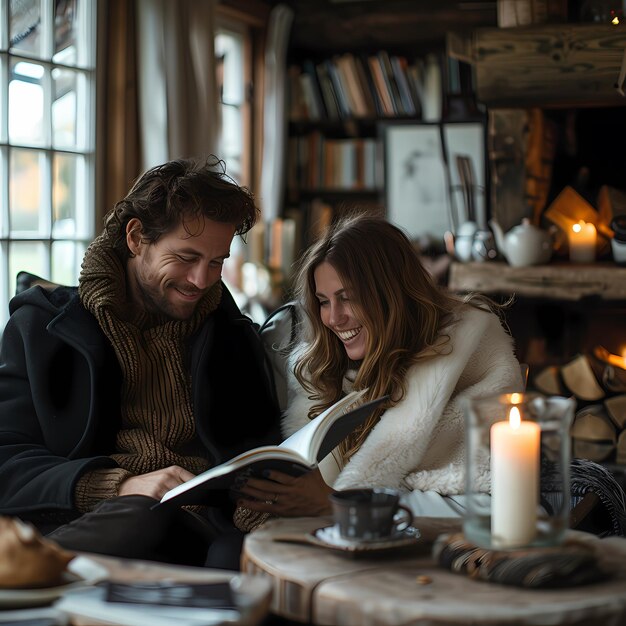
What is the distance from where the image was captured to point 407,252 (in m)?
2.03

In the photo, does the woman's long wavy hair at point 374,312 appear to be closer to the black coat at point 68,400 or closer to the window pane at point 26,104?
the black coat at point 68,400

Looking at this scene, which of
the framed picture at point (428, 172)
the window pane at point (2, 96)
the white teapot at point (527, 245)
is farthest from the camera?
the framed picture at point (428, 172)

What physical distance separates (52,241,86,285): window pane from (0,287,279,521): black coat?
4.86 ft

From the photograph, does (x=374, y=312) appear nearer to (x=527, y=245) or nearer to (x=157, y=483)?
(x=157, y=483)

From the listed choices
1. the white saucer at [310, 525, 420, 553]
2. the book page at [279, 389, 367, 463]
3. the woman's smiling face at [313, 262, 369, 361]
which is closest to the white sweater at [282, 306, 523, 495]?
the woman's smiling face at [313, 262, 369, 361]

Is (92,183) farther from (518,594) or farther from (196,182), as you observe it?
(518,594)

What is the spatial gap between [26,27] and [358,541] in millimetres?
2568

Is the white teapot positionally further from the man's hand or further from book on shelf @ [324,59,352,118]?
the man's hand

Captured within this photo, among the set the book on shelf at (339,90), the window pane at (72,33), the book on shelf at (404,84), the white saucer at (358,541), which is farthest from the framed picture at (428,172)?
the white saucer at (358,541)

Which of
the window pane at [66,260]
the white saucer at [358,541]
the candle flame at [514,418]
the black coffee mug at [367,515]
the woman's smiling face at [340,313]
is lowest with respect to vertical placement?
the white saucer at [358,541]

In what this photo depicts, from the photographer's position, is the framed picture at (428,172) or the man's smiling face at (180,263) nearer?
the man's smiling face at (180,263)

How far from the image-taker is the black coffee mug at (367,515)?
1.25 metres

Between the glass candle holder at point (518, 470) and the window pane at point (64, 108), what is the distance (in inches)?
101

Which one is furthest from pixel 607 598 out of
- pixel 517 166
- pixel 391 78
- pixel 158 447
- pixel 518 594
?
pixel 391 78
